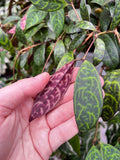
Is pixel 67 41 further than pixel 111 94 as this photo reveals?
Yes

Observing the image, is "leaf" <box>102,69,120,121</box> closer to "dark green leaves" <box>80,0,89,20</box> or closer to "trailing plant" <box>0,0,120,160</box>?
"trailing plant" <box>0,0,120,160</box>

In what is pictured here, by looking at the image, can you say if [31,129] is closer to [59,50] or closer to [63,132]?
[63,132]

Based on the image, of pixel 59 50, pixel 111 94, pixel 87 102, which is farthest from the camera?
pixel 59 50

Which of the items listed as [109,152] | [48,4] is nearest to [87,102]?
[109,152]

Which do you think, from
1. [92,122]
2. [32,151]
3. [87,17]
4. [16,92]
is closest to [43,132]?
[32,151]

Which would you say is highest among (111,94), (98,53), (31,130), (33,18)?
(33,18)

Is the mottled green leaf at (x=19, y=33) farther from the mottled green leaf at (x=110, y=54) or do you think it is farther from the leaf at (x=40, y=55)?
the mottled green leaf at (x=110, y=54)

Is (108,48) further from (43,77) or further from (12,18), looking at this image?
(12,18)
